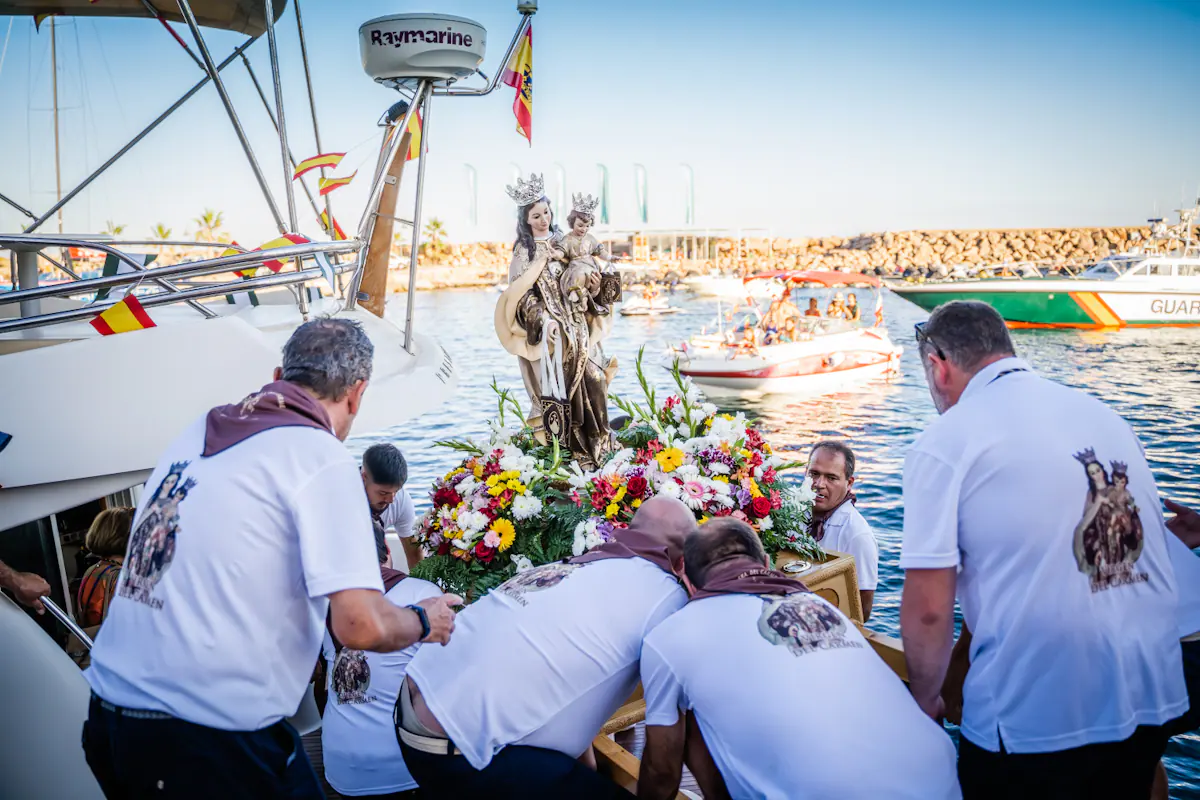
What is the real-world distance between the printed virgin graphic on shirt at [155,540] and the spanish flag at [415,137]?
3.20 m

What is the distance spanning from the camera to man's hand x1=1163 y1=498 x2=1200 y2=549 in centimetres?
317

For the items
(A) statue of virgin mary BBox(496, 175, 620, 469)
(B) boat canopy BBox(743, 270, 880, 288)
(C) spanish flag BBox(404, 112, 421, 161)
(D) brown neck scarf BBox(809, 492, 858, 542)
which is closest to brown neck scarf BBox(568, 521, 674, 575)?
(D) brown neck scarf BBox(809, 492, 858, 542)

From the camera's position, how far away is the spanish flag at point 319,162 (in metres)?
5.03

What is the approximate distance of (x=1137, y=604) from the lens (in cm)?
226

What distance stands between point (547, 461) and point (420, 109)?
7.24ft

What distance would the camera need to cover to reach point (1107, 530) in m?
2.24

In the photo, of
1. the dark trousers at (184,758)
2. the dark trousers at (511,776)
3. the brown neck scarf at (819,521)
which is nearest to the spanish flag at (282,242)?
the dark trousers at (184,758)

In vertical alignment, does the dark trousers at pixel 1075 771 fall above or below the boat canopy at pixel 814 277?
below

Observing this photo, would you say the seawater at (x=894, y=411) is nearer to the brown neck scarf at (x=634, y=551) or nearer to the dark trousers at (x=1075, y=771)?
the dark trousers at (x=1075, y=771)

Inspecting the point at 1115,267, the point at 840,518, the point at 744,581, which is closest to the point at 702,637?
the point at 744,581

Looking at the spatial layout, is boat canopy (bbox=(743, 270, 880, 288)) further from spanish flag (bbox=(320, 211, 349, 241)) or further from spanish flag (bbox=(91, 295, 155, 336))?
spanish flag (bbox=(91, 295, 155, 336))

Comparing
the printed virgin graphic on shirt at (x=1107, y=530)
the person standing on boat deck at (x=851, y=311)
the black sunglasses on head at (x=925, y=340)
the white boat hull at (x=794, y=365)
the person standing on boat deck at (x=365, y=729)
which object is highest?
the black sunglasses on head at (x=925, y=340)

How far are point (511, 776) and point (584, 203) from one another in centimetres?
370

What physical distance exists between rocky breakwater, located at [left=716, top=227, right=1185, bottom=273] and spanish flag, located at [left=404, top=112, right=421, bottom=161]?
9543cm
